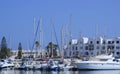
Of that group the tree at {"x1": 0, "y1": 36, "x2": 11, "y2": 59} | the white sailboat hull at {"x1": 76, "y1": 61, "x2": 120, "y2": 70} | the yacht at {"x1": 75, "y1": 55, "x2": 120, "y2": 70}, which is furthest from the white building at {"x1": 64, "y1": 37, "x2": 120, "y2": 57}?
the white sailboat hull at {"x1": 76, "y1": 61, "x2": 120, "y2": 70}

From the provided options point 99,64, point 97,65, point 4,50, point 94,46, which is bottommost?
point 97,65

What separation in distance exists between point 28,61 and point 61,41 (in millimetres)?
8151

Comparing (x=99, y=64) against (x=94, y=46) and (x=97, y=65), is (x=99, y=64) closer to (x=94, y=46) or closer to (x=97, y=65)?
(x=97, y=65)

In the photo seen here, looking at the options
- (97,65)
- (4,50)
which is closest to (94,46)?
(4,50)

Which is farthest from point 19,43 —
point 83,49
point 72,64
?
point 72,64

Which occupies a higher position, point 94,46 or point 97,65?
point 94,46

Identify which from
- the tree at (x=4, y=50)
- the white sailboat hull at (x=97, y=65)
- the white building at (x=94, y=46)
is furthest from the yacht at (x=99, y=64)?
the tree at (x=4, y=50)

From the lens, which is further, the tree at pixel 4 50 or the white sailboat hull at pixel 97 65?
the tree at pixel 4 50

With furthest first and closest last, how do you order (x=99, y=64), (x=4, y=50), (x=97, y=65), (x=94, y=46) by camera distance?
(x=94, y=46), (x=4, y=50), (x=99, y=64), (x=97, y=65)

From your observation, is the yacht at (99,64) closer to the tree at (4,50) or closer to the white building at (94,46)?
the white building at (94,46)

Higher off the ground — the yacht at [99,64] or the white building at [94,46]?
the white building at [94,46]

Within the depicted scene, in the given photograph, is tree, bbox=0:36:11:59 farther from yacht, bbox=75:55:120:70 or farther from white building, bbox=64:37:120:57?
yacht, bbox=75:55:120:70

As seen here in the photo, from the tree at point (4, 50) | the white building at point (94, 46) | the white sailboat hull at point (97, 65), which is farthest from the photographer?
the white building at point (94, 46)

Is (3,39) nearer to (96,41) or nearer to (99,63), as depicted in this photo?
(96,41)
